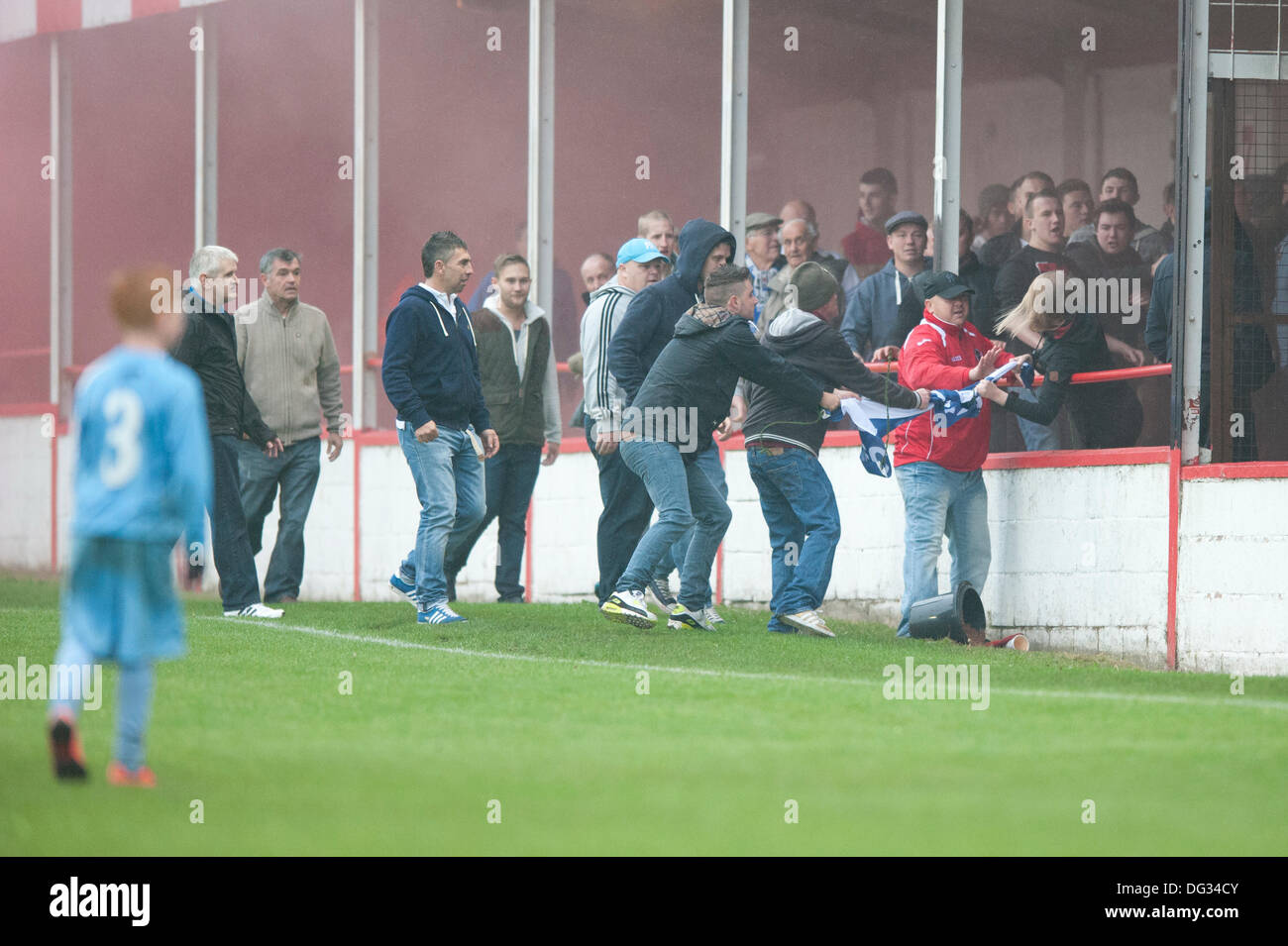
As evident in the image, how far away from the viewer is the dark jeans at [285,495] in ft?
39.4

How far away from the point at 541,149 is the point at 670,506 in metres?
5.78

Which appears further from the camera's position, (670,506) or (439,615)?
(439,615)

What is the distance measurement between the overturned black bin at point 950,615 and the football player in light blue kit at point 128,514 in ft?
18.5

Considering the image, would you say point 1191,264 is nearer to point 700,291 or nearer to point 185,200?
point 700,291

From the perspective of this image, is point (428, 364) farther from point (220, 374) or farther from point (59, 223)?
point (59, 223)

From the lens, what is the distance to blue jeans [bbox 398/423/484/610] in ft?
34.1

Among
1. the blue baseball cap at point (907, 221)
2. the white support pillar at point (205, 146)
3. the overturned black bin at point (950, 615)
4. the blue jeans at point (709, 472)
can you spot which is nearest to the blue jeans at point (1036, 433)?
the overturned black bin at point (950, 615)

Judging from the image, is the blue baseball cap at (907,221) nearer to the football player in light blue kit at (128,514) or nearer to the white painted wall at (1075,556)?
the white painted wall at (1075,556)

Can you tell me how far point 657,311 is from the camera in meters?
10.4

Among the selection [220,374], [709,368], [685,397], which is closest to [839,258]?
[709,368]

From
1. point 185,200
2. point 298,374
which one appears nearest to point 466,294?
point 185,200

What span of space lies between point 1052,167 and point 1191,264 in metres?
7.88

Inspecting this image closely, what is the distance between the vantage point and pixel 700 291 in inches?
419
